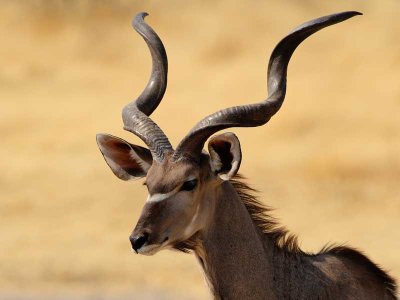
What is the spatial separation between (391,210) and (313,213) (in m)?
1.65

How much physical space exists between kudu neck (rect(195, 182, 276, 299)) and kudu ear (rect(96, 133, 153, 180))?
61 centimetres

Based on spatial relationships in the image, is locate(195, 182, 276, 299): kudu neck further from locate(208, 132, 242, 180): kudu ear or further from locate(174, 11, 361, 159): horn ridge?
locate(174, 11, 361, 159): horn ridge

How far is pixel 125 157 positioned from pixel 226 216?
912mm

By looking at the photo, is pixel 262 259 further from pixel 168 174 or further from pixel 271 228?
pixel 168 174

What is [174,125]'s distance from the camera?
37375 mm

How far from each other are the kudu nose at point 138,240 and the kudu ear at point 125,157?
927 millimetres

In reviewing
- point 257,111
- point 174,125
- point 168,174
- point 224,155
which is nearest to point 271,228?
point 224,155

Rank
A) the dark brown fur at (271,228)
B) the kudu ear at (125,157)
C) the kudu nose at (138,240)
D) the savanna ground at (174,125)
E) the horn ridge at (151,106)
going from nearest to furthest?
1. the kudu nose at (138,240)
2. the horn ridge at (151,106)
3. the kudu ear at (125,157)
4. the dark brown fur at (271,228)
5. the savanna ground at (174,125)

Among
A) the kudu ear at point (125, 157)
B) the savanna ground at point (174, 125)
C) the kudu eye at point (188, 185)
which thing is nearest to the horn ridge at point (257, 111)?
the kudu eye at point (188, 185)

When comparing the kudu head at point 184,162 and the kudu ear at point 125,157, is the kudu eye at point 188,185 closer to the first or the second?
the kudu head at point 184,162

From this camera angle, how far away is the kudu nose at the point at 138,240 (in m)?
9.31

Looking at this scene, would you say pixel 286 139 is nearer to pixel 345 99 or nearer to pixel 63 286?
pixel 345 99

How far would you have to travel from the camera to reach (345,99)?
37.3 meters

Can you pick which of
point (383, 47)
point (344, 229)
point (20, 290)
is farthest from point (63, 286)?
point (383, 47)
